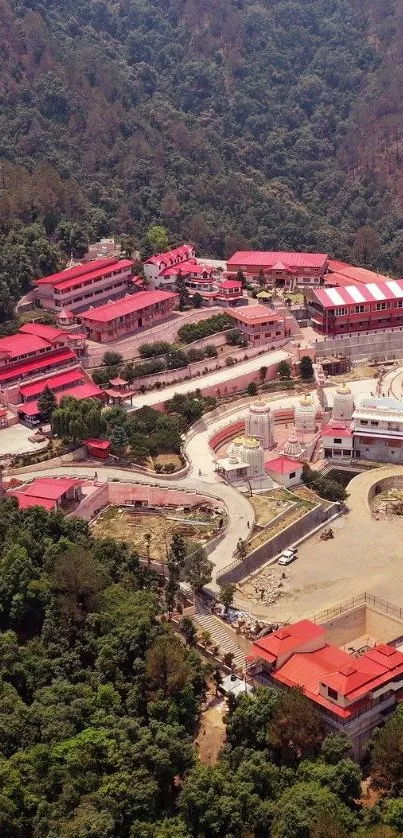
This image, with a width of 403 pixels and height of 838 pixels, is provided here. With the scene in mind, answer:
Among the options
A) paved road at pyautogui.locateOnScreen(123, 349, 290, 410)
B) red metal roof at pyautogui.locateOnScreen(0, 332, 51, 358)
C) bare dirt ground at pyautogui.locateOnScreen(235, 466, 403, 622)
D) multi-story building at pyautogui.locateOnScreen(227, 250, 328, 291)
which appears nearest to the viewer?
bare dirt ground at pyautogui.locateOnScreen(235, 466, 403, 622)

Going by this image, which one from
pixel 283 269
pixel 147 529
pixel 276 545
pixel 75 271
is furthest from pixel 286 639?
pixel 283 269

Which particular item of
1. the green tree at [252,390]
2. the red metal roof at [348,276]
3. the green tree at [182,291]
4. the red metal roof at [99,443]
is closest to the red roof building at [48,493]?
the red metal roof at [99,443]

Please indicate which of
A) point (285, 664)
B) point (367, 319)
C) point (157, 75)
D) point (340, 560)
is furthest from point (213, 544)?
point (157, 75)

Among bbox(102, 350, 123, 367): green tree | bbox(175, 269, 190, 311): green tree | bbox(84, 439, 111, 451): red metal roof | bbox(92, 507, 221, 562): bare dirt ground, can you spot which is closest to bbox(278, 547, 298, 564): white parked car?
bbox(92, 507, 221, 562): bare dirt ground

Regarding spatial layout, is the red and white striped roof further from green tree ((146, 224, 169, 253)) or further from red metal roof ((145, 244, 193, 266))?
green tree ((146, 224, 169, 253))

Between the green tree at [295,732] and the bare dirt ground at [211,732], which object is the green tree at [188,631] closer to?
the bare dirt ground at [211,732]

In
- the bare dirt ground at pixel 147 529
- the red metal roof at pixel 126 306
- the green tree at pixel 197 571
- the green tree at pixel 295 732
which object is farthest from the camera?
the red metal roof at pixel 126 306

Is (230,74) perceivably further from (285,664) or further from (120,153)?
(285,664)
